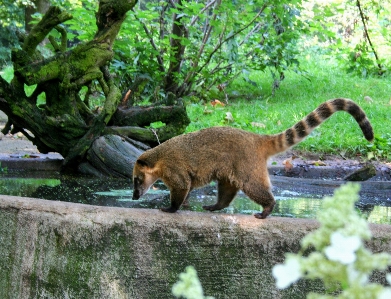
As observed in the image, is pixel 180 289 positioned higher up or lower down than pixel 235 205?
higher up

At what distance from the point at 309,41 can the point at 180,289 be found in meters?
18.8

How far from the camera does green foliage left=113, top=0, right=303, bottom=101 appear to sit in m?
9.87

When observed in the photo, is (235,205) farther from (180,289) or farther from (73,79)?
(180,289)

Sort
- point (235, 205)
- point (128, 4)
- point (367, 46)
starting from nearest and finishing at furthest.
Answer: point (235, 205) < point (128, 4) < point (367, 46)

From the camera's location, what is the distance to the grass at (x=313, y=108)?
28.2ft

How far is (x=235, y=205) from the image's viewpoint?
17.6 feet

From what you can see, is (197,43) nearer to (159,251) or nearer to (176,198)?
(176,198)

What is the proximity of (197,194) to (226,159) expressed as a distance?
186cm

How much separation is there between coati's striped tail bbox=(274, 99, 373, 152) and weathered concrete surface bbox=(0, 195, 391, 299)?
2.23 feet

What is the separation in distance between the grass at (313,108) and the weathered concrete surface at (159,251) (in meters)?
4.85

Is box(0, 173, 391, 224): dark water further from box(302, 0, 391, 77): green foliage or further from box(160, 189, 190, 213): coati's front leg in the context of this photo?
box(302, 0, 391, 77): green foliage

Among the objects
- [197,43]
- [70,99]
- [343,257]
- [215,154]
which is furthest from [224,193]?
[197,43]

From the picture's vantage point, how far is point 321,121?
4.07 m

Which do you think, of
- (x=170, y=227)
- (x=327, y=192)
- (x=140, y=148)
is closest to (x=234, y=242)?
(x=170, y=227)
